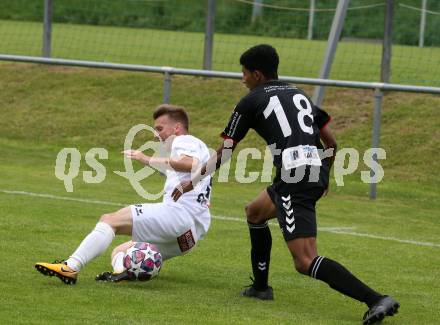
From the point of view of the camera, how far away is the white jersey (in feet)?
28.9

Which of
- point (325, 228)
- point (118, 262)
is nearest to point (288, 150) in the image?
point (118, 262)

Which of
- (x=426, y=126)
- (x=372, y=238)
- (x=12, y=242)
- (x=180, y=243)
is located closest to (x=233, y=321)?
(x=180, y=243)

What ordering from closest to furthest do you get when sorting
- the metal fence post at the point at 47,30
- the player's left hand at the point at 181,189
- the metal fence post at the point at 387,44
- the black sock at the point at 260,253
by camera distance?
the player's left hand at the point at 181,189 < the black sock at the point at 260,253 < the metal fence post at the point at 387,44 < the metal fence post at the point at 47,30

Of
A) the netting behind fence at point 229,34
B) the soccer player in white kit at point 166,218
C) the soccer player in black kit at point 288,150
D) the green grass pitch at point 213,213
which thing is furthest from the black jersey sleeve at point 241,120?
the netting behind fence at point 229,34

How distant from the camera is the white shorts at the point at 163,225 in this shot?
8875 mm

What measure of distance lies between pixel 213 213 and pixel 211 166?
514cm

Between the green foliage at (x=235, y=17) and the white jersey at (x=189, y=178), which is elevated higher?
the green foliage at (x=235, y=17)

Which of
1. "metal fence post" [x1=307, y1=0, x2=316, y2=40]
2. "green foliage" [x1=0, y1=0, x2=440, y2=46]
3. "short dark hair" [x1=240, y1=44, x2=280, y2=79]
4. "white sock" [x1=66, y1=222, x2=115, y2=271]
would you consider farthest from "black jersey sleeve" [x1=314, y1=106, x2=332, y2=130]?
"metal fence post" [x1=307, y1=0, x2=316, y2=40]

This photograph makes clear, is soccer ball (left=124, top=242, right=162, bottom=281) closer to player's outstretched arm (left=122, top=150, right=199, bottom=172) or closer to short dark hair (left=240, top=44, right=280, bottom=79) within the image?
player's outstretched arm (left=122, top=150, right=199, bottom=172)

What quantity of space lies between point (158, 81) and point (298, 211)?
1355 centimetres

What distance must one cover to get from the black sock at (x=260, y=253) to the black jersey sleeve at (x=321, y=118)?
0.88 meters

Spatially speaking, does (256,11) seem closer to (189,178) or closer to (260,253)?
(189,178)

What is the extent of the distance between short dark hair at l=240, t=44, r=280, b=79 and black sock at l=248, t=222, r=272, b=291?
1.22 meters

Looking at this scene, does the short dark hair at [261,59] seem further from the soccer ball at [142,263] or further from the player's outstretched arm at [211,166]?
the soccer ball at [142,263]
